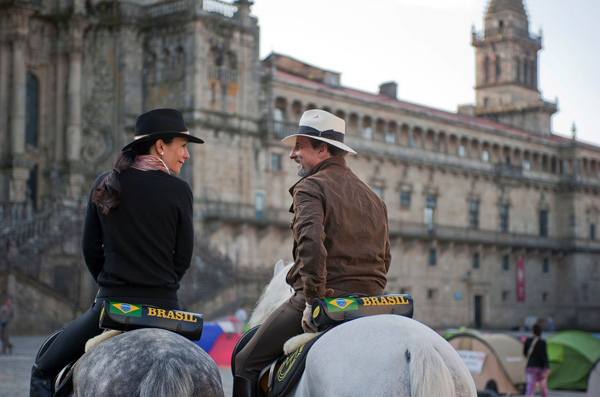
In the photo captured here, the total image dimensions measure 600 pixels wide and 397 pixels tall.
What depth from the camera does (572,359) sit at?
24.3m

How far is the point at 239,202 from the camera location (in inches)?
1735

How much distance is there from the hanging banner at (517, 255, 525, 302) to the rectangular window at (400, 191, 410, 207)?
44.7 feet

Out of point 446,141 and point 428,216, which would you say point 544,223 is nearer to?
point 446,141

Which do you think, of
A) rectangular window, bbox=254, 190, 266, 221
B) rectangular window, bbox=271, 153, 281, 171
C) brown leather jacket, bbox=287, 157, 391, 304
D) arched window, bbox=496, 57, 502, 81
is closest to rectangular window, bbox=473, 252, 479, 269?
rectangular window, bbox=271, 153, 281, 171

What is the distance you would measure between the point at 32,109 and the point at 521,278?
132 ft

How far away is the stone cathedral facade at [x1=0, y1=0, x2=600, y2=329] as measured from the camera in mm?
41406

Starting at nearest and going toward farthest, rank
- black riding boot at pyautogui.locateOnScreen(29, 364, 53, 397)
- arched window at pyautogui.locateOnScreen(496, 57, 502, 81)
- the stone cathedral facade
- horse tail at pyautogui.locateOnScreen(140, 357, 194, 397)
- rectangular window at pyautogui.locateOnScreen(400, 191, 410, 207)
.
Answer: horse tail at pyautogui.locateOnScreen(140, 357, 194, 397) < black riding boot at pyautogui.locateOnScreen(29, 364, 53, 397) < the stone cathedral facade < rectangular window at pyautogui.locateOnScreen(400, 191, 410, 207) < arched window at pyautogui.locateOnScreen(496, 57, 502, 81)

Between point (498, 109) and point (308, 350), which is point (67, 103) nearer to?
point (308, 350)

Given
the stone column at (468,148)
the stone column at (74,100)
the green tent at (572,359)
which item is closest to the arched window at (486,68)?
the stone column at (468,148)

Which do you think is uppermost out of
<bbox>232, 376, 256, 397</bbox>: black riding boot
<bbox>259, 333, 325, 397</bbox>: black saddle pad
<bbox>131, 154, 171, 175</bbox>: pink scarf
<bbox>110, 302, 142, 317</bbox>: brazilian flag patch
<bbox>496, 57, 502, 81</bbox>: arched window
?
<bbox>496, 57, 502, 81</bbox>: arched window

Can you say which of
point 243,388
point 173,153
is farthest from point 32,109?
point 243,388

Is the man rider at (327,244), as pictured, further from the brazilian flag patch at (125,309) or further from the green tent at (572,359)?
the green tent at (572,359)

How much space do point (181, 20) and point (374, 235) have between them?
38.9 meters

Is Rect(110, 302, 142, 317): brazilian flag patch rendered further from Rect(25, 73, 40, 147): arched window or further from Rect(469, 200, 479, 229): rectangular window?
Rect(469, 200, 479, 229): rectangular window
